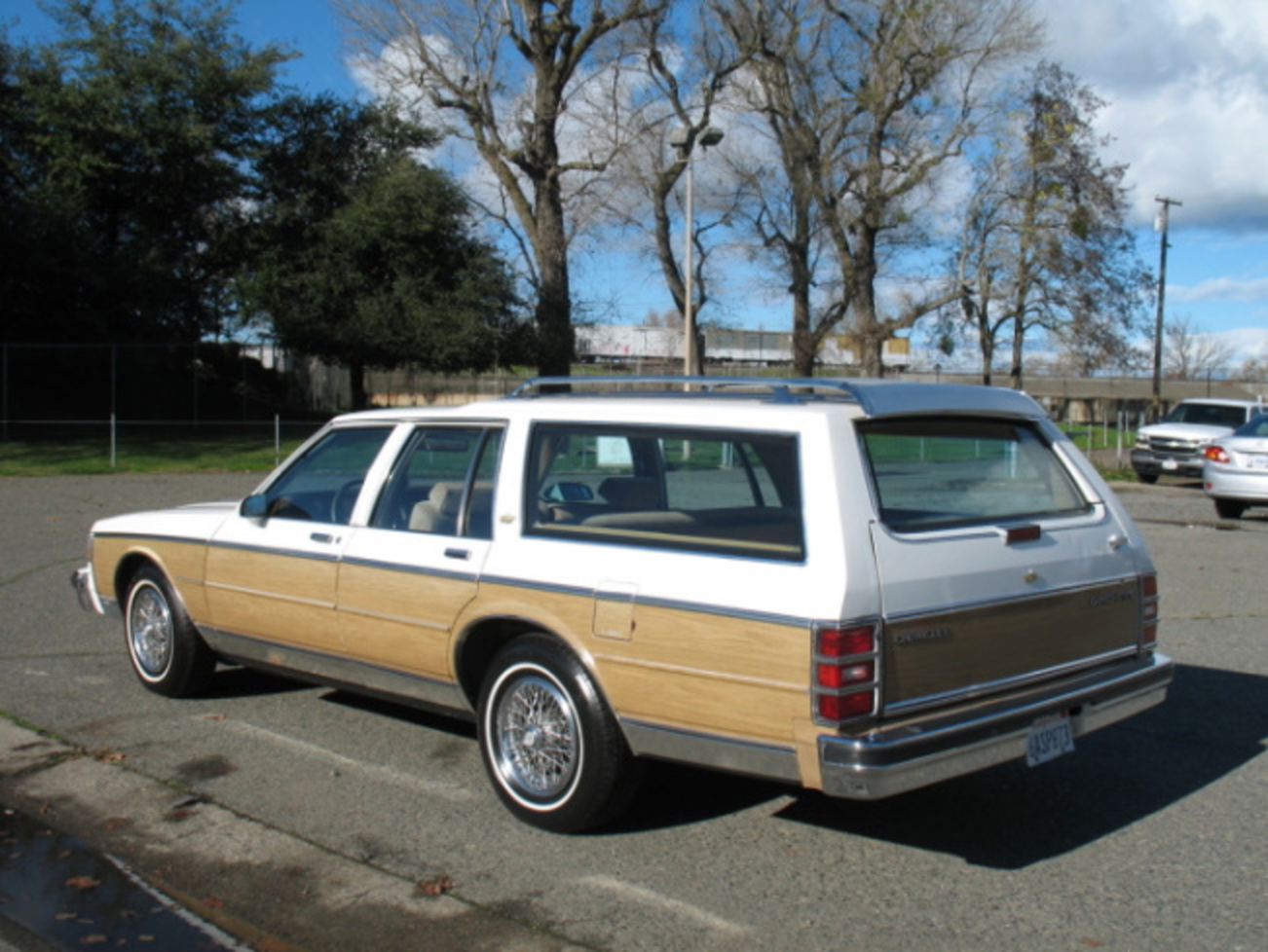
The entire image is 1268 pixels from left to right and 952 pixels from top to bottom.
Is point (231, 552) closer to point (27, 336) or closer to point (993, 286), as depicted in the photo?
point (27, 336)

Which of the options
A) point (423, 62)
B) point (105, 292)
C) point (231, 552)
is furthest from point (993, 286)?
point (231, 552)

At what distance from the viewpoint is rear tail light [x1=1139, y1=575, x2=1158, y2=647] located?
16.6 feet

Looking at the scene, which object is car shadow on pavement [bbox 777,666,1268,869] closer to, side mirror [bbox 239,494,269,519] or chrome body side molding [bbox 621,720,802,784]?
chrome body side molding [bbox 621,720,802,784]

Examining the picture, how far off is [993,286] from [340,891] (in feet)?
131

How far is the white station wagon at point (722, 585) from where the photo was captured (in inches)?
161

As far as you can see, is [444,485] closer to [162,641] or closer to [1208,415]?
[162,641]

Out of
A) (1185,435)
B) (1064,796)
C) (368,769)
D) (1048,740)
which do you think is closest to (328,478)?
(368,769)

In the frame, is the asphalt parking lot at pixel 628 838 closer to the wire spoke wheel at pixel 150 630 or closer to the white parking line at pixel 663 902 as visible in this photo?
the white parking line at pixel 663 902

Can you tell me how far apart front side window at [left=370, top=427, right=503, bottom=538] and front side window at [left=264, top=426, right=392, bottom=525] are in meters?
0.26

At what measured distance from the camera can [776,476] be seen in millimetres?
4762

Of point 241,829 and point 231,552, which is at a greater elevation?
point 231,552

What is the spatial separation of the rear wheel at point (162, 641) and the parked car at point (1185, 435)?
71.5 feet

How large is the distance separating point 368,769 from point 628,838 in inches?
57.5

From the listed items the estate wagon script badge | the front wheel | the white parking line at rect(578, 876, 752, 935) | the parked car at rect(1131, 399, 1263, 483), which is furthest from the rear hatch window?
the parked car at rect(1131, 399, 1263, 483)
